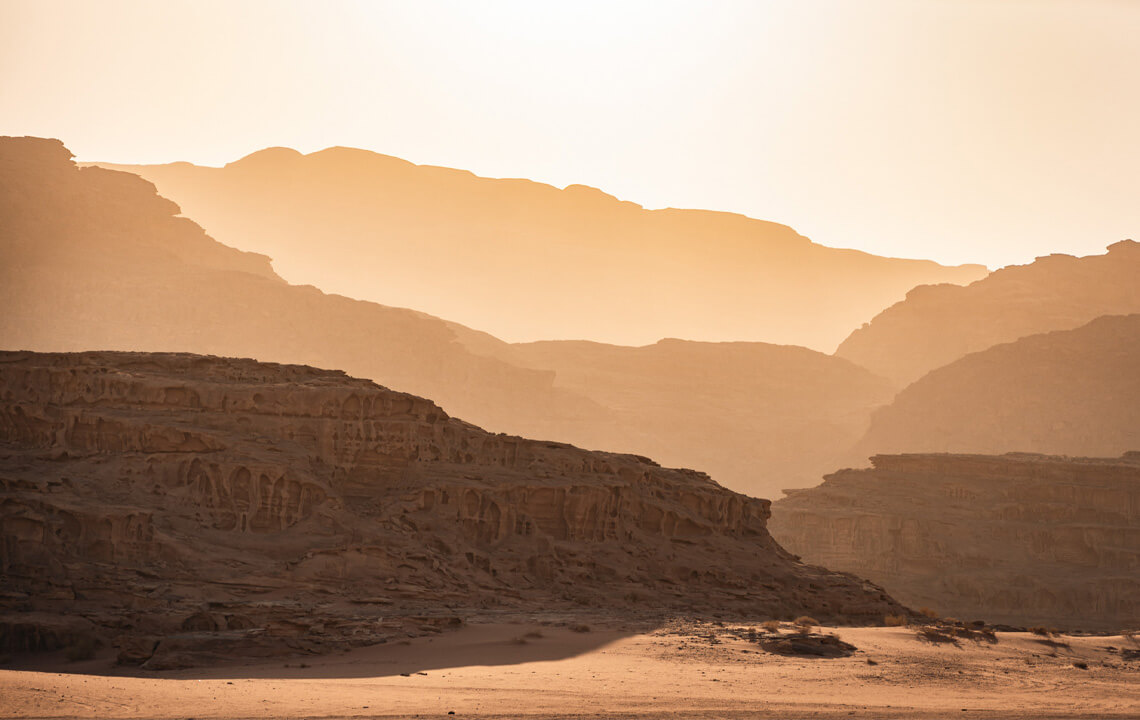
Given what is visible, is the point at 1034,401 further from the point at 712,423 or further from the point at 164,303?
the point at 164,303

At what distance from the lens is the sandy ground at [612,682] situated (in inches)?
898

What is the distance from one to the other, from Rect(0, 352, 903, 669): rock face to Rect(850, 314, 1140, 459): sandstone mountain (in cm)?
10627

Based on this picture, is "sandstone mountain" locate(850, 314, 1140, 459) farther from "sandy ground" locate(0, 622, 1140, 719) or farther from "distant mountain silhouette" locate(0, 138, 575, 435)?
"sandy ground" locate(0, 622, 1140, 719)

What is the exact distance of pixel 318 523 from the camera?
38.8 m

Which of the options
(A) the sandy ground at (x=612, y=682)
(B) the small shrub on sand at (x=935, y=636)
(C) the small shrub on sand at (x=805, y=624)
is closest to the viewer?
(A) the sandy ground at (x=612, y=682)

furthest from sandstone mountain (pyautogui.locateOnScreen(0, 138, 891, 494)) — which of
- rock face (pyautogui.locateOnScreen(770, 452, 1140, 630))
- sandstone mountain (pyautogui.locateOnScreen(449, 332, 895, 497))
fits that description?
rock face (pyautogui.locateOnScreen(770, 452, 1140, 630))

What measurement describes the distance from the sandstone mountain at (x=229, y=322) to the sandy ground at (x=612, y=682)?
90.1 meters

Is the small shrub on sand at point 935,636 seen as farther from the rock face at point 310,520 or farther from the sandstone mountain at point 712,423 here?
the sandstone mountain at point 712,423

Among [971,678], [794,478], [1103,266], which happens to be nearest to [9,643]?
[971,678]

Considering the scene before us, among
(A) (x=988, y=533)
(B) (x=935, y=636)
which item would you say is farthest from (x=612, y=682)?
(A) (x=988, y=533)

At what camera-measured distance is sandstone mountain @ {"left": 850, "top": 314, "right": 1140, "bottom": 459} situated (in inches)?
5655

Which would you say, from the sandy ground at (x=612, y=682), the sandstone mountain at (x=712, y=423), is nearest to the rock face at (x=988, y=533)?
the sandy ground at (x=612, y=682)

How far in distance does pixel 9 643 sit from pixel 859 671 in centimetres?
1755

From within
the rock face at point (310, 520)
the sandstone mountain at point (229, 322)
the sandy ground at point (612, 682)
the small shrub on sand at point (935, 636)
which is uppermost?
the sandstone mountain at point (229, 322)
